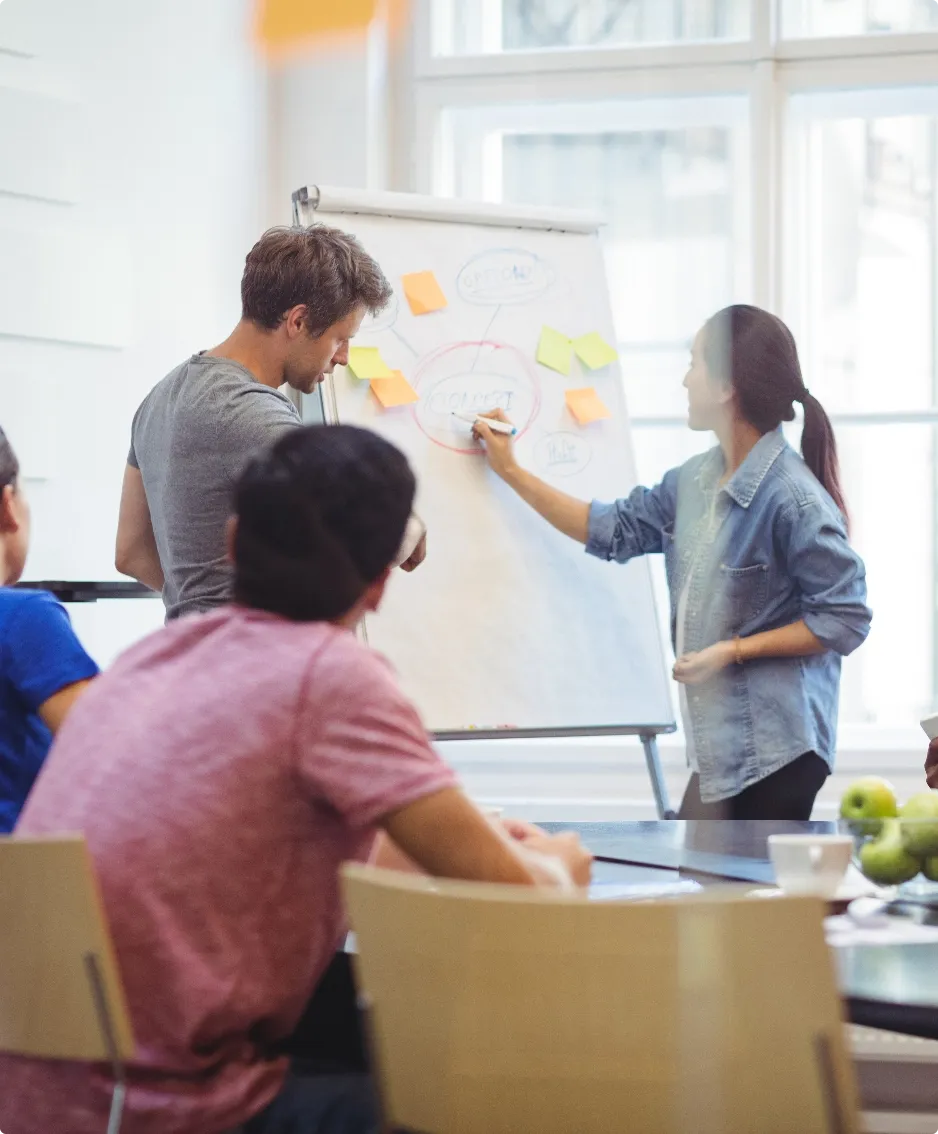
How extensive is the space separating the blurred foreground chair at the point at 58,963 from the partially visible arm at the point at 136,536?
4.64 feet

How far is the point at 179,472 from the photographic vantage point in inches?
89.4

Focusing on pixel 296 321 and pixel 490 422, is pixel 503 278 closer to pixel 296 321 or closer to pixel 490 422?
pixel 490 422

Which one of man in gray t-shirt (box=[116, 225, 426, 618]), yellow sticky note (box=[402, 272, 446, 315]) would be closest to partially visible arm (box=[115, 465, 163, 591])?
man in gray t-shirt (box=[116, 225, 426, 618])

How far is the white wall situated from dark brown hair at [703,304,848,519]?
1.40 metres

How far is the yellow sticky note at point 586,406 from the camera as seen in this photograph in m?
3.23

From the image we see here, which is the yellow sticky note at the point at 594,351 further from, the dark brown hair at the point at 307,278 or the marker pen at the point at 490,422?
the dark brown hair at the point at 307,278

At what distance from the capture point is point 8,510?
1.76m

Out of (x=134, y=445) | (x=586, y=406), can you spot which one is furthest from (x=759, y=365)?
(x=134, y=445)

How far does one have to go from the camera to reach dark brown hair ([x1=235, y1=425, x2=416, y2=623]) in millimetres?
1168

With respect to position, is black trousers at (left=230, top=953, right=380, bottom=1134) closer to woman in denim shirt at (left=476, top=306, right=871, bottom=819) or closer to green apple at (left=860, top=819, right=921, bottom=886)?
green apple at (left=860, top=819, right=921, bottom=886)

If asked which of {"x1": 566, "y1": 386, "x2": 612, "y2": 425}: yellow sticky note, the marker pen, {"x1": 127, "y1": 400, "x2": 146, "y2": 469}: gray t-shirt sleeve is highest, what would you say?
{"x1": 566, "y1": 386, "x2": 612, "y2": 425}: yellow sticky note

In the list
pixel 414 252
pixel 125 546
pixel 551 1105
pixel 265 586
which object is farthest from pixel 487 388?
pixel 551 1105

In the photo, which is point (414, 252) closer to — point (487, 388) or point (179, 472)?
point (487, 388)

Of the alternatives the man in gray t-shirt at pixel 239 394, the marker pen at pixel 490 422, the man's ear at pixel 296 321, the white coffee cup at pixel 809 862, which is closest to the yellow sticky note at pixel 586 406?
the marker pen at pixel 490 422
